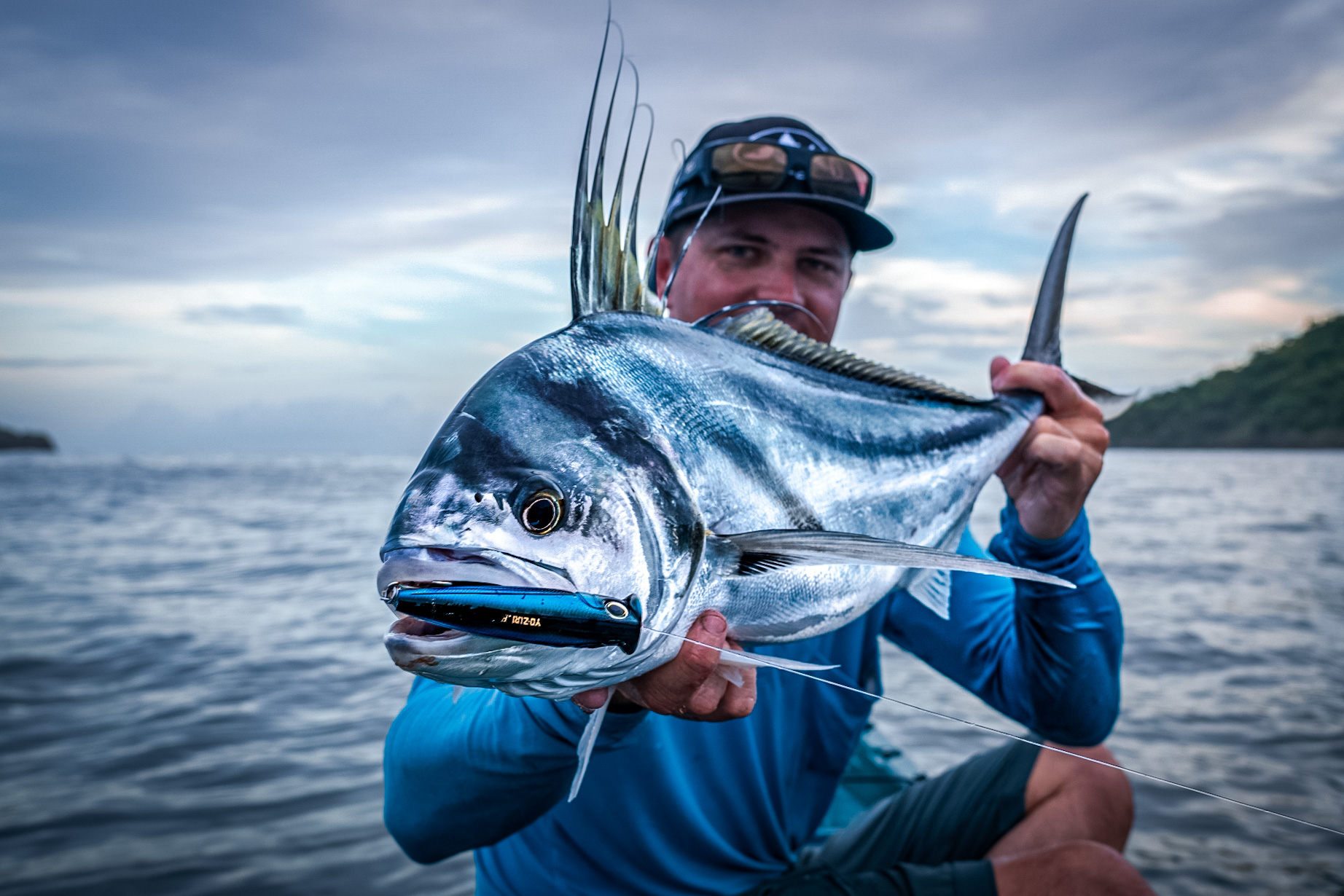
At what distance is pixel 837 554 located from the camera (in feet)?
3.94

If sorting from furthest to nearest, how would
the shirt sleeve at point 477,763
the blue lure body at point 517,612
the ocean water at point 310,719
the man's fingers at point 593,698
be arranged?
1. the ocean water at point 310,719
2. the shirt sleeve at point 477,763
3. the man's fingers at point 593,698
4. the blue lure body at point 517,612

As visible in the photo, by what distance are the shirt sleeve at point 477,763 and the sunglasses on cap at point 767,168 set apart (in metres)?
1.80

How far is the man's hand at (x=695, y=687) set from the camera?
4.03 feet

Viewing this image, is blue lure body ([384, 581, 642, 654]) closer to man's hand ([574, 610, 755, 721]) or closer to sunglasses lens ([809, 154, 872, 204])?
man's hand ([574, 610, 755, 721])

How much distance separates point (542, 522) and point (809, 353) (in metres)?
0.83

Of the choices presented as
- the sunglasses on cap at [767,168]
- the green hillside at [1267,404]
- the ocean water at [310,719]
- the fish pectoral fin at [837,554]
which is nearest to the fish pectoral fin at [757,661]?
the fish pectoral fin at [837,554]

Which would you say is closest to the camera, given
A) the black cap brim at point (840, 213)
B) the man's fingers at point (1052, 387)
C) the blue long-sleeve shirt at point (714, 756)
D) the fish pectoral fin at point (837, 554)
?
the fish pectoral fin at point (837, 554)

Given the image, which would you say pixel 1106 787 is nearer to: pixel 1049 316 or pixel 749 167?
pixel 1049 316

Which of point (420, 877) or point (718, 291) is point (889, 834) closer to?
point (718, 291)

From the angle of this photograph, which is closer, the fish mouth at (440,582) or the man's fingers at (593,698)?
the fish mouth at (440,582)

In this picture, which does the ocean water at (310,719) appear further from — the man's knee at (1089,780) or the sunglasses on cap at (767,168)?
the sunglasses on cap at (767,168)

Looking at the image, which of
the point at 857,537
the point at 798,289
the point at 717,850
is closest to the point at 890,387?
the point at 857,537

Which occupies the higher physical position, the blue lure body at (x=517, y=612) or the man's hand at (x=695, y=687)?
the blue lure body at (x=517, y=612)

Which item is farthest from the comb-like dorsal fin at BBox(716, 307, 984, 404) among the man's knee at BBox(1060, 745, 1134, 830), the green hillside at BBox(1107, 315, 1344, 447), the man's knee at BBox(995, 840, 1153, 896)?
the green hillside at BBox(1107, 315, 1344, 447)
